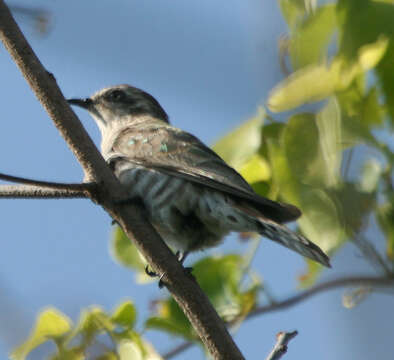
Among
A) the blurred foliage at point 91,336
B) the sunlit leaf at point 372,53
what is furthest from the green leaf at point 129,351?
the sunlit leaf at point 372,53

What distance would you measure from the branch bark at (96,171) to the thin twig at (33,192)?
106 mm

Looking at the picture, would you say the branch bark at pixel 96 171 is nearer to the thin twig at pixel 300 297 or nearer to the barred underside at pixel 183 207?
the thin twig at pixel 300 297

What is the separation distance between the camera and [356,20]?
9.93 feet

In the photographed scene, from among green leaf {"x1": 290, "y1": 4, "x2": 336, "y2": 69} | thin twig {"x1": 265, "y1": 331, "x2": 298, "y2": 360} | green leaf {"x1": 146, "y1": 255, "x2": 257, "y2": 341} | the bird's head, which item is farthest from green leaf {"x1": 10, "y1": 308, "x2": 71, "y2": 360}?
the bird's head

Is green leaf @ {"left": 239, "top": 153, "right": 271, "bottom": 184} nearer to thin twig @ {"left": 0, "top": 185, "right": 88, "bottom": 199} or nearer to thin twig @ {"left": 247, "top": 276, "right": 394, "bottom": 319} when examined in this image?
thin twig @ {"left": 247, "top": 276, "right": 394, "bottom": 319}

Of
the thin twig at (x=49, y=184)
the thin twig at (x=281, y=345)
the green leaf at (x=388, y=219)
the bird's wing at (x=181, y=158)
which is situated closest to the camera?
the thin twig at (x=281, y=345)

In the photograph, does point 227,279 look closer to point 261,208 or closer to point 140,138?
point 261,208

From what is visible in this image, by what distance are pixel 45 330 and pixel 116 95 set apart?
3.79 meters

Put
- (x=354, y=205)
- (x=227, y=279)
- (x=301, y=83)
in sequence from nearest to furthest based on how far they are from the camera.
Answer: (x=354, y=205) → (x=301, y=83) → (x=227, y=279)

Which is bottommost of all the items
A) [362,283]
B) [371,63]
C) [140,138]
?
[362,283]

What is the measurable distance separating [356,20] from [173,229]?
75.4 inches

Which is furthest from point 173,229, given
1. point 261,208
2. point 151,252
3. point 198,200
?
point 151,252

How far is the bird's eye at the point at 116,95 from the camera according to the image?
6320 mm

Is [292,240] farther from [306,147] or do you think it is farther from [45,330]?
[45,330]
